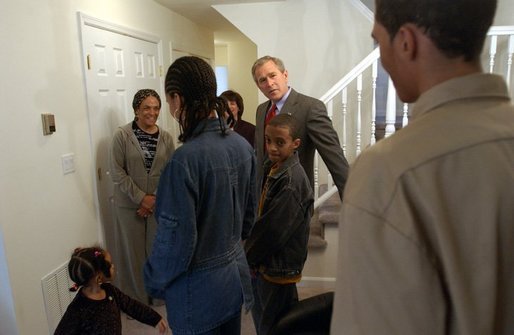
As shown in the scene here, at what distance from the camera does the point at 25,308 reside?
6.13ft

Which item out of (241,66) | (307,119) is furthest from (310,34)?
(241,66)

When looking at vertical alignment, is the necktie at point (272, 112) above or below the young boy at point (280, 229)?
above

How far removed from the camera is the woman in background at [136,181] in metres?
2.44

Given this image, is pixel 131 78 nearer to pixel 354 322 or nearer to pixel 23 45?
pixel 23 45

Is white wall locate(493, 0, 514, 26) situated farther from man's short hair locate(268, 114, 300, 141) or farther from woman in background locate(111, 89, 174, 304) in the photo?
woman in background locate(111, 89, 174, 304)

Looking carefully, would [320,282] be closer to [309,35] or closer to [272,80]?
[272,80]

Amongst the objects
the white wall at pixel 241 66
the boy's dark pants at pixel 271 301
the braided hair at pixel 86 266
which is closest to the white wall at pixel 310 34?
the boy's dark pants at pixel 271 301

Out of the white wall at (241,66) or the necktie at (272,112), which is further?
the white wall at (241,66)

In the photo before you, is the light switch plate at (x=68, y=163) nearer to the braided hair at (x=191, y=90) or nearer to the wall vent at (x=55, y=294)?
the wall vent at (x=55, y=294)

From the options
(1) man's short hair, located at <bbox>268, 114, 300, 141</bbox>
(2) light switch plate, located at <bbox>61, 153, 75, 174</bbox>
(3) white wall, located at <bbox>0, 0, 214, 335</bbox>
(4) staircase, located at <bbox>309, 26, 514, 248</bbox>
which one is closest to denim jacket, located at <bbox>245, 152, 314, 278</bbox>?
(1) man's short hair, located at <bbox>268, 114, 300, 141</bbox>

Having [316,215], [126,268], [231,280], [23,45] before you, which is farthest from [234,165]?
[316,215]

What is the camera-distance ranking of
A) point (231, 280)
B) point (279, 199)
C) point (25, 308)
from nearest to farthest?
point (231, 280) < point (279, 199) < point (25, 308)

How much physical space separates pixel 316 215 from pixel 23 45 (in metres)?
2.31

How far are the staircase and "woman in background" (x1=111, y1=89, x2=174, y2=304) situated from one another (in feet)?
3.74
